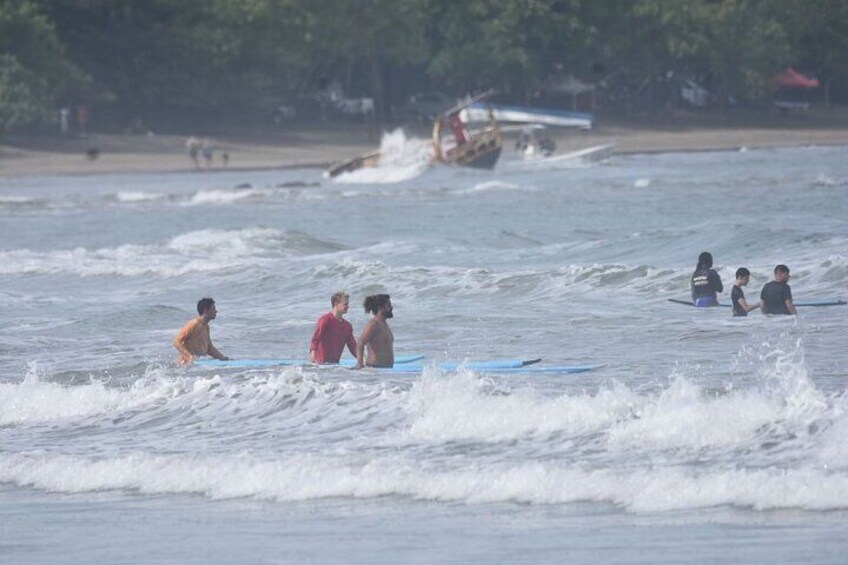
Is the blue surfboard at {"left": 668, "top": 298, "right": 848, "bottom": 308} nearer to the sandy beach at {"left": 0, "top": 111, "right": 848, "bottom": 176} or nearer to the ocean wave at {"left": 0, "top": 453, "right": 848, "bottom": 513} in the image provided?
the ocean wave at {"left": 0, "top": 453, "right": 848, "bottom": 513}

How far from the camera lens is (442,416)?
44.1 ft

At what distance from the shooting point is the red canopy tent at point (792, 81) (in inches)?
3177

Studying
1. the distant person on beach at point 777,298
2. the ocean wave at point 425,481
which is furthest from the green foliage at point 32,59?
the ocean wave at point 425,481

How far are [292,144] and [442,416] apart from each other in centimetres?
5435

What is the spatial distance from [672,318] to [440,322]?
2789mm

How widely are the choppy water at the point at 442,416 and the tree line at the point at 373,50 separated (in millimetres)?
37462

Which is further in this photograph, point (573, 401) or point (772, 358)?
point (772, 358)

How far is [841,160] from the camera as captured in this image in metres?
58.4

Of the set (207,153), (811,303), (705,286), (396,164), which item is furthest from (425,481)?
(207,153)

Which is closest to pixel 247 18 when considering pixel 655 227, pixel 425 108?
pixel 425 108

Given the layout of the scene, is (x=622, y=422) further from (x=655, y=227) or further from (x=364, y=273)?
(x=655, y=227)

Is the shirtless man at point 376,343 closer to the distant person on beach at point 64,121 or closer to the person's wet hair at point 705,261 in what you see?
the person's wet hair at point 705,261

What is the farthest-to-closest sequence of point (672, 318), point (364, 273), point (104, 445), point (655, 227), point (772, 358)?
point (655, 227) < point (364, 273) < point (672, 318) < point (772, 358) < point (104, 445)

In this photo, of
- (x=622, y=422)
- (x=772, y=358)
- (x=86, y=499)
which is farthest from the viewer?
(x=772, y=358)
